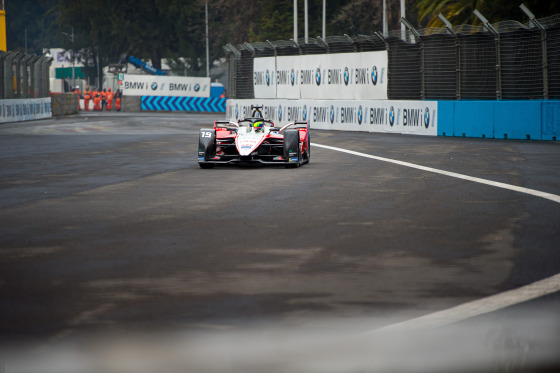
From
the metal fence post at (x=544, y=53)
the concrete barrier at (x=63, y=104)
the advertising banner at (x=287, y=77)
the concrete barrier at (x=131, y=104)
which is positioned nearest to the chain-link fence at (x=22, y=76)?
the concrete barrier at (x=63, y=104)

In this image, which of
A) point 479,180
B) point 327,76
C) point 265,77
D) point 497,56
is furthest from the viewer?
point 265,77

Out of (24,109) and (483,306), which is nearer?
(483,306)

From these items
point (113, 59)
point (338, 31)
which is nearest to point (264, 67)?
point (338, 31)

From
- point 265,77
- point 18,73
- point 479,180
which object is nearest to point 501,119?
point 479,180

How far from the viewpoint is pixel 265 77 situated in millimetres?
40781

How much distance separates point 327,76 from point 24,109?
16.0m

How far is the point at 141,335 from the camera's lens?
17.6 ft

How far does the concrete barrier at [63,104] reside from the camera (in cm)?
5462

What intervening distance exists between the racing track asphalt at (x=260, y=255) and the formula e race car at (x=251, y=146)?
73cm

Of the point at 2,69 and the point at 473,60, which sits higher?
the point at 2,69

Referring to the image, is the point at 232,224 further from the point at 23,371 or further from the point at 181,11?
the point at 181,11

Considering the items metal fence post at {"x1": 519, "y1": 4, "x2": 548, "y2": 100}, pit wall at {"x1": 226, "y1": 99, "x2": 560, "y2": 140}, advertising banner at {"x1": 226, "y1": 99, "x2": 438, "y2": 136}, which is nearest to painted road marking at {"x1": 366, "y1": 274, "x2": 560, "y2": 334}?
pit wall at {"x1": 226, "y1": 99, "x2": 560, "y2": 140}

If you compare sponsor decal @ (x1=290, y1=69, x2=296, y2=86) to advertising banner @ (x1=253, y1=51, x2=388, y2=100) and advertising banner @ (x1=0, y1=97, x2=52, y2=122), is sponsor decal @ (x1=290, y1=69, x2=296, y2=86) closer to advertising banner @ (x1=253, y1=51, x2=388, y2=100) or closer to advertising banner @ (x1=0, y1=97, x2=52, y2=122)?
advertising banner @ (x1=253, y1=51, x2=388, y2=100)

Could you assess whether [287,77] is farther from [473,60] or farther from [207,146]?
[207,146]
